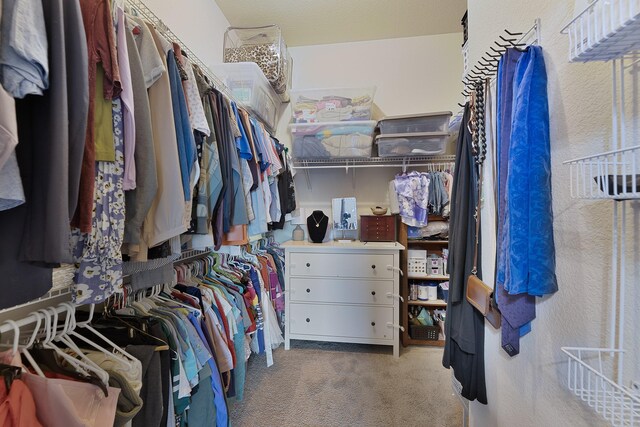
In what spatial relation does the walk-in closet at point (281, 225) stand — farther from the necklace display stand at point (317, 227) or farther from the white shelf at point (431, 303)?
the necklace display stand at point (317, 227)

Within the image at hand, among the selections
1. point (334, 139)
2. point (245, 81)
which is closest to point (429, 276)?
point (334, 139)

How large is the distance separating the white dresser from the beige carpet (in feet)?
0.44

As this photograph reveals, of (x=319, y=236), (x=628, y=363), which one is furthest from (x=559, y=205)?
(x=319, y=236)

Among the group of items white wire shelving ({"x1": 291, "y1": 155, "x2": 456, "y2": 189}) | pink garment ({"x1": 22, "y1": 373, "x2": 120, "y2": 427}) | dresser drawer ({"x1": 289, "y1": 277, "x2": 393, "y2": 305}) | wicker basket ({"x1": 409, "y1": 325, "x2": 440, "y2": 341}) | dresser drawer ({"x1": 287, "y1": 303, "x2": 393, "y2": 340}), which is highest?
white wire shelving ({"x1": 291, "y1": 155, "x2": 456, "y2": 189})

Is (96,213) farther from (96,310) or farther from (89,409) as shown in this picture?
(96,310)

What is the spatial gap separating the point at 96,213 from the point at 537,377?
1.28m

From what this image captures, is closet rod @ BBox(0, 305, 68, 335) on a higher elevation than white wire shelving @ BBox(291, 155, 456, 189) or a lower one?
lower

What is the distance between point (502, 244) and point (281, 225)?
64.9 inches

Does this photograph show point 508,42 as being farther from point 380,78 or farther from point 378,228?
point 380,78

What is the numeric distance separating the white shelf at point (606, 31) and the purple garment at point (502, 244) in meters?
0.33

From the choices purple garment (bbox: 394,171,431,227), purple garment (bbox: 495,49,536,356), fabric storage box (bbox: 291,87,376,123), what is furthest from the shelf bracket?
purple garment (bbox: 495,49,536,356)

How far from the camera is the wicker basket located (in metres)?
2.23

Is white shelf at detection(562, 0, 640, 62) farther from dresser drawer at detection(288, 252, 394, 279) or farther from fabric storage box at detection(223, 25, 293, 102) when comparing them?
fabric storage box at detection(223, 25, 293, 102)

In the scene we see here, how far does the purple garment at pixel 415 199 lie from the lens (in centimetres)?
215
